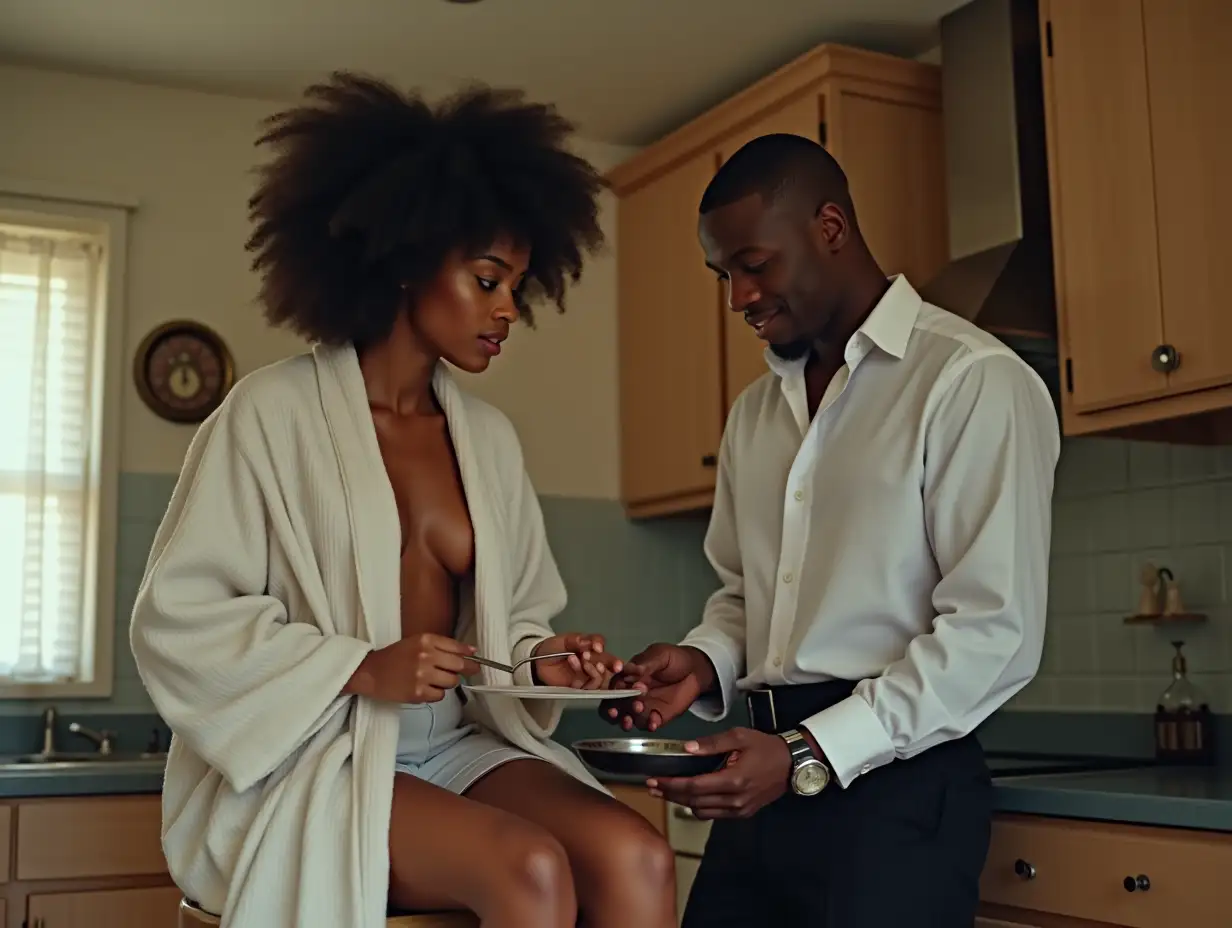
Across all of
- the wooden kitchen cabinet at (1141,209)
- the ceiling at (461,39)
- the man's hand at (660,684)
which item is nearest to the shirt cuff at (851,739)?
the man's hand at (660,684)

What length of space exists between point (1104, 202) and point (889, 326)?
31.2 inches

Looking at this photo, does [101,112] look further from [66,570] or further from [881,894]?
[881,894]

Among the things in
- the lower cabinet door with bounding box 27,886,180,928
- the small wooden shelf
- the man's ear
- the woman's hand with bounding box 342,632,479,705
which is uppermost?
the man's ear

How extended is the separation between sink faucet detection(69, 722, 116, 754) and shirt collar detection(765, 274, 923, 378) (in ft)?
7.24

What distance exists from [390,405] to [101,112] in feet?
6.98

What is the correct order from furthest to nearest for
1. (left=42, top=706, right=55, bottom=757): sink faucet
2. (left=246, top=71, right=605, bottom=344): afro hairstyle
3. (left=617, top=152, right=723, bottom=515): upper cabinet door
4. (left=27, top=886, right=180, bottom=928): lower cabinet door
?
1. (left=617, top=152, right=723, bottom=515): upper cabinet door
2. (left=42, top=706, right=55, bottom=757): sink faucet
3. (left=27, top=886, right=180, bottom=928): lower cabinet door
4. (left=246, top=71, right=605, bottom=344): afro hairstyle

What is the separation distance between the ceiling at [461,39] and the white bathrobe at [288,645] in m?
1.69

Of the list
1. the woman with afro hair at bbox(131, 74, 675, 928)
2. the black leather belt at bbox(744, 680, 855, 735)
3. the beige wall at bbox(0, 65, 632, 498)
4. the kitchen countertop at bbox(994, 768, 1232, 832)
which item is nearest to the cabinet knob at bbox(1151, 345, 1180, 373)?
the kitchen countertop at bbox(994, 768, 1232, 832)

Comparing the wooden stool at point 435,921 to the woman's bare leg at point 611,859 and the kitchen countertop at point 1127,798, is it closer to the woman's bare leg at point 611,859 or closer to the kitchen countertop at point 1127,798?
the woman's bare leg at point 611,859

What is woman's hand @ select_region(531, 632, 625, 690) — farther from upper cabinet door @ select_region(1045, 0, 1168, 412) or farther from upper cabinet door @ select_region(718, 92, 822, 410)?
upper cabinet door @ select_region(718, 92, 822, 410)

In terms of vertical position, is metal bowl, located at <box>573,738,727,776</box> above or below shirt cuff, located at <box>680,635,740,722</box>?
below

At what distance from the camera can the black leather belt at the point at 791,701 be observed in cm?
203

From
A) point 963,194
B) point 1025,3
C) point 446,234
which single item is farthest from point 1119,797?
point 1025,3

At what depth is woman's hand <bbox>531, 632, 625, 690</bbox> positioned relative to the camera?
6.39 ft
